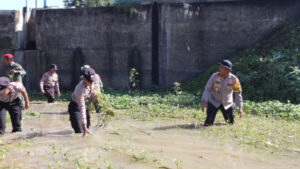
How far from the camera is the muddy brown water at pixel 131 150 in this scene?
4773mm

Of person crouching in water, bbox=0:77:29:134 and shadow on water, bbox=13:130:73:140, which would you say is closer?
person crouching in water, bbox=0:77:29:134

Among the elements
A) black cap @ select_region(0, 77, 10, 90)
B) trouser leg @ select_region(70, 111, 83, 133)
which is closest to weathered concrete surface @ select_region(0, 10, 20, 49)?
black cap @ select_region(0, 77, 10, 90)

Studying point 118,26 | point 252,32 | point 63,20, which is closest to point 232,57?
point 252,32

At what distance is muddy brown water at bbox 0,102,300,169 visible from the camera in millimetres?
4773

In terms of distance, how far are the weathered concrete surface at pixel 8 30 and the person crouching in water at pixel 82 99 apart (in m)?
9.58

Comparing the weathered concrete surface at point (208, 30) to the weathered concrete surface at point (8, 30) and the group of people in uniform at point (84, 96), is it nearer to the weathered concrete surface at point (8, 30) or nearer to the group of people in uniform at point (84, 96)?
the group of people in uniform at point (84, 96)

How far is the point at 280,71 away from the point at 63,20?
9850 mm

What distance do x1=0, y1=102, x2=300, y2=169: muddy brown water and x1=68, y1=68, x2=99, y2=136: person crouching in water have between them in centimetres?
28

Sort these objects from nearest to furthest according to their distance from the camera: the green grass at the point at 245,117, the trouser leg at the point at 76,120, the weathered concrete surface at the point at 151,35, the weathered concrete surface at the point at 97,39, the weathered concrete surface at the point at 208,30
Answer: the green grass at the point at 245,117 → the trouser leg at the point at 76,120 → the weathered concrete surface at the point at 208,30 → the weathered concrete surface at the point at 151,35 → the weathered concrete surface at the point at 97,39

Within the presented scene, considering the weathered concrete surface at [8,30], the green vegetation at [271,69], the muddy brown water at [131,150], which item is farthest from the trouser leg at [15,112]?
the weathered concrete surface at [8,30]

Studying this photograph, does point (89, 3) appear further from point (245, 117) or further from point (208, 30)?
point (245, 117)

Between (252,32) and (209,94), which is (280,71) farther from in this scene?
(209,94)

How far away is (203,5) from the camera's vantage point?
13.6m

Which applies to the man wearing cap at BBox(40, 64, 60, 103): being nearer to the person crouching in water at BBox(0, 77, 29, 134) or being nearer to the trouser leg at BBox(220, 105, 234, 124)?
the person crouching in water at BBox(0, 77, 29, 134)
